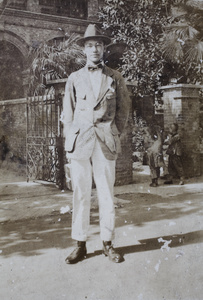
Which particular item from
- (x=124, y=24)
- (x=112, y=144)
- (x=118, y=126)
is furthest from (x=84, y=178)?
(x=124, y=24)

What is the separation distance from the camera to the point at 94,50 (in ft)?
8.85

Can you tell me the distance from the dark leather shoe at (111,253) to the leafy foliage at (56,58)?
1753mm

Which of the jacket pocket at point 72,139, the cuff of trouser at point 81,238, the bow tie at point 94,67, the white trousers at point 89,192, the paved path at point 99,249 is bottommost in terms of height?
the paved path at point 99,249

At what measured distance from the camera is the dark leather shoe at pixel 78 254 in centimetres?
267

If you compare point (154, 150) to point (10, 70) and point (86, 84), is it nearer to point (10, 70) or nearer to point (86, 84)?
point (86, 84)

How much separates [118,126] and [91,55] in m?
0.68

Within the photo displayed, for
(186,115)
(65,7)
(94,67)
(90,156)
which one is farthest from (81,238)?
(186,115)

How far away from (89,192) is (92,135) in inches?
20.5

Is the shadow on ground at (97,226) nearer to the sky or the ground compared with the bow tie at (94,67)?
nearer to the ground

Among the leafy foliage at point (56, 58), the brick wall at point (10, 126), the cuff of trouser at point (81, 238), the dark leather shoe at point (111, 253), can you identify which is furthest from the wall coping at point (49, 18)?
the dark leather shoe at point (111, 253)

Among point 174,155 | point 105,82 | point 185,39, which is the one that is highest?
point 185,39

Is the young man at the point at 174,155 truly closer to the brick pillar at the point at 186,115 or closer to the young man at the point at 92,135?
the brick pillar at the point at 186,115

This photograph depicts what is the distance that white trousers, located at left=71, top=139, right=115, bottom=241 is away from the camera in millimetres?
2730


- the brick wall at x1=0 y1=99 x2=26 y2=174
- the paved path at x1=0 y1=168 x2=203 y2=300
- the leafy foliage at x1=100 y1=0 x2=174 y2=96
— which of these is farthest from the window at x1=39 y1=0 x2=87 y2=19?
the paved path at x1=0 y1=168 x2=203 y2=300
